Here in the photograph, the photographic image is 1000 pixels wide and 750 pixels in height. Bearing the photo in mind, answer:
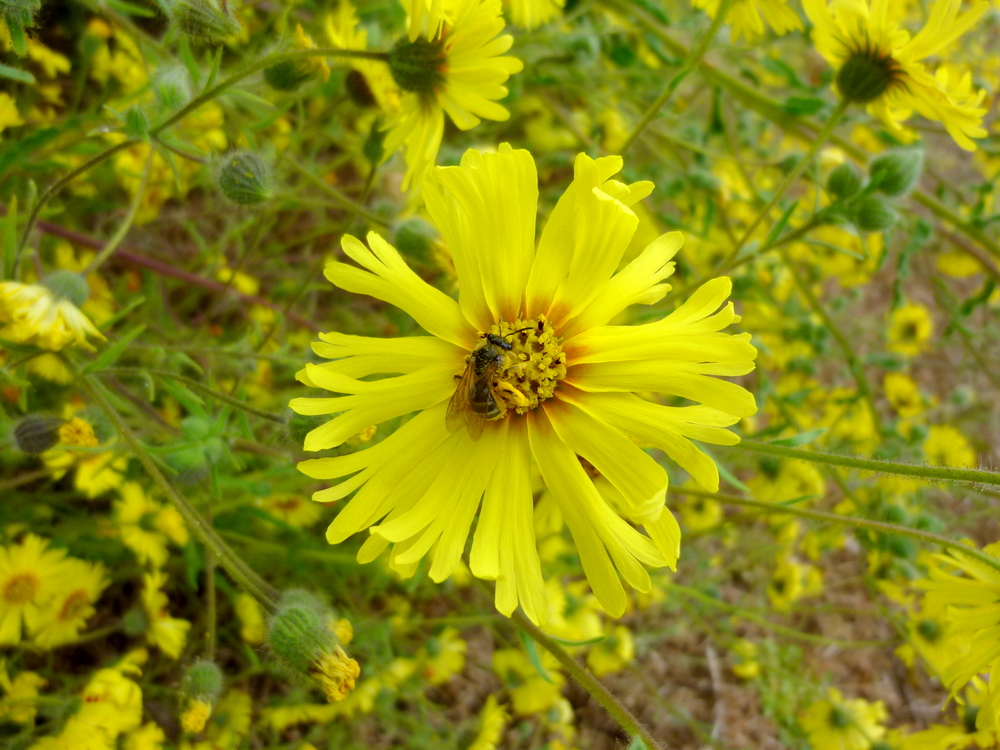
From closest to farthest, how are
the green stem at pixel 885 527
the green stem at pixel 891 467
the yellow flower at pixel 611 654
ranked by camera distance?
the green stem at pixel 891 467 < the green stem at pixel 885 527 < the yellow flower at pixel 611 654

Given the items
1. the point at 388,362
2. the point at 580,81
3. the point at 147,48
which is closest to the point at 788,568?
the point at 580,81

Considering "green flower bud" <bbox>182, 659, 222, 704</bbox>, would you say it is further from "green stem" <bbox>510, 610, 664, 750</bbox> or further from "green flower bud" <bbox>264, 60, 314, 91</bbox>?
"green flower bud" <bbox>264, 60, 314, 91</bbox>

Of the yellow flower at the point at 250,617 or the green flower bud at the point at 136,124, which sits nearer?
the green flower bud at the point at 136,124

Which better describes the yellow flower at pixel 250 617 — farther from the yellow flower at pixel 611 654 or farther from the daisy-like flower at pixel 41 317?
the yellow flower at pixel 611 654

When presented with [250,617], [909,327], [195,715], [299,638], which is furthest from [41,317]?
[909,327]

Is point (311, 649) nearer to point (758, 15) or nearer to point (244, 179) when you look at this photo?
point (244, 179)

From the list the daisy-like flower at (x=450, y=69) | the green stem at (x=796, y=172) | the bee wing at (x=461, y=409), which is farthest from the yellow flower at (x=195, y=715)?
the green stem at (x=796, y=172)
